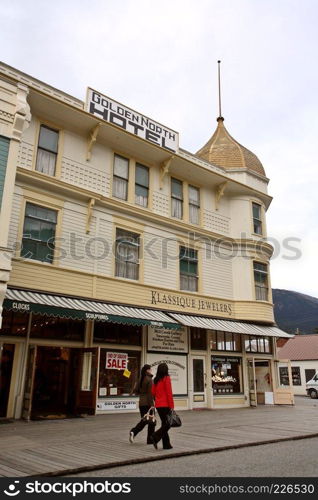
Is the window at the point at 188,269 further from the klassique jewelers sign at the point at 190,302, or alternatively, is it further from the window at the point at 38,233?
the window at the point at 38,233

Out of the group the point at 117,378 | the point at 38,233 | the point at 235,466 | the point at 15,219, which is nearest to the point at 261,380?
the point at 117,378

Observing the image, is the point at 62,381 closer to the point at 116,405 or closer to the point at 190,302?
the point at 116,405

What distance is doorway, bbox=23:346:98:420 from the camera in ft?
47.4

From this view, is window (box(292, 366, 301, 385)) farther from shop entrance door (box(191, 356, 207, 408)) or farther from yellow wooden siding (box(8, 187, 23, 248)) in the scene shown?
yellow wooden siding (box(8, 187, 23, 248))

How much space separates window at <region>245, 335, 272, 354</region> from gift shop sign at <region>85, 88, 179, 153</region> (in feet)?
32.8

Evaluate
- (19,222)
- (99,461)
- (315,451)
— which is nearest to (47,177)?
(19,222)

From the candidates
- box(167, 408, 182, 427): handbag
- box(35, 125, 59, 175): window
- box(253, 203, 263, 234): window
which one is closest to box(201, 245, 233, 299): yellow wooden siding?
box(253, 203, 263, 234): window

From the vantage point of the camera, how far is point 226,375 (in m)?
20.0

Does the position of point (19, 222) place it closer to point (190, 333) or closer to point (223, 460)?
point (190, 333)

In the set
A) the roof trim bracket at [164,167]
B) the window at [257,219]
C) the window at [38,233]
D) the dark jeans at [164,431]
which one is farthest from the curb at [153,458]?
the window at [257,219]

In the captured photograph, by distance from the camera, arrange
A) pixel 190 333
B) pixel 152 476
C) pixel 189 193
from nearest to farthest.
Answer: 1. pixel 152 476
2. pixel 190 333
3. pixel 189 193

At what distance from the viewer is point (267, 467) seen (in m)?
6.95

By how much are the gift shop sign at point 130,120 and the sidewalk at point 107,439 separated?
11.6 m

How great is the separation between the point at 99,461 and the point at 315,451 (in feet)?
14.5
